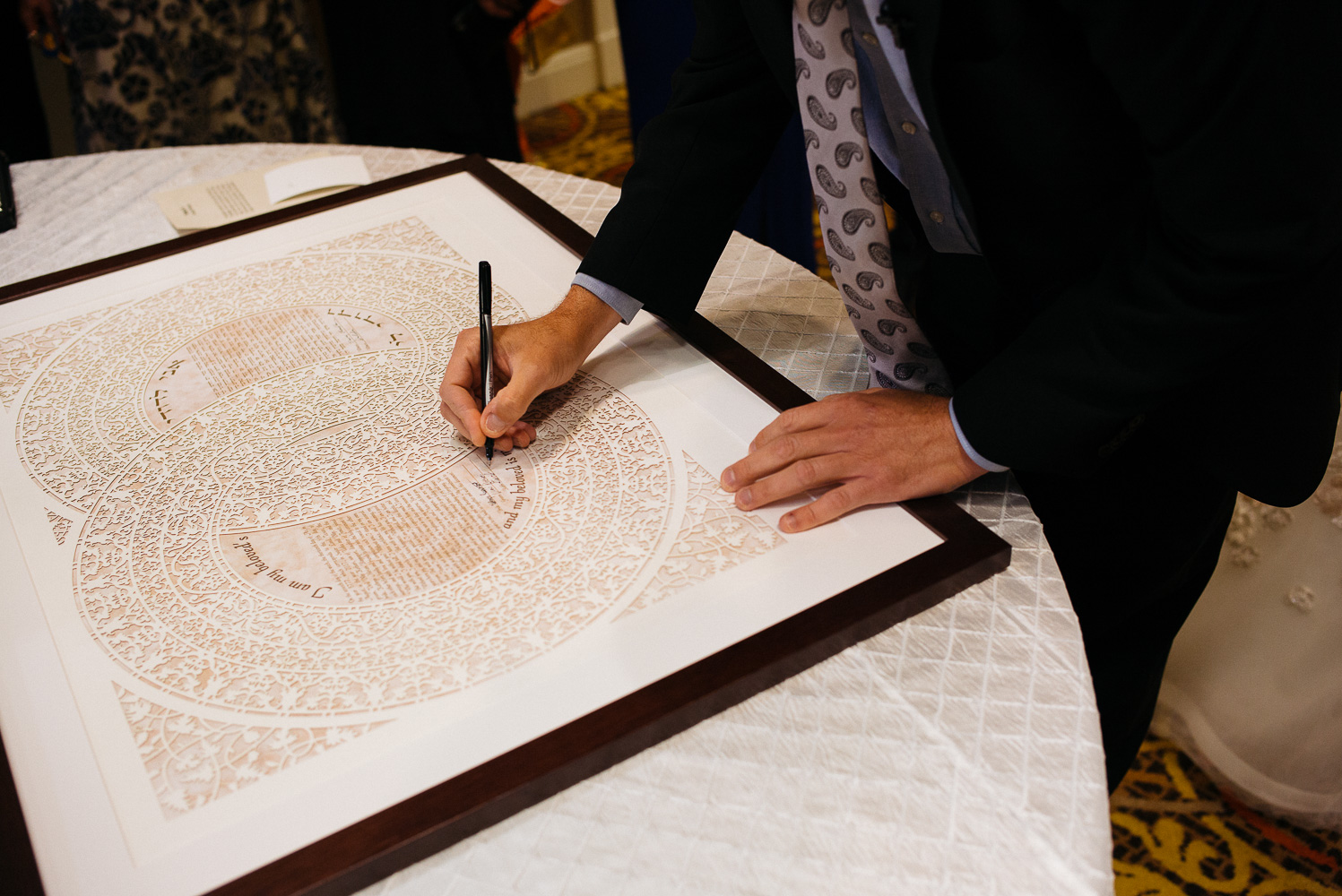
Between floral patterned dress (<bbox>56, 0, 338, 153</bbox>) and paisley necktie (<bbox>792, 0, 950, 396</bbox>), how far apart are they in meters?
2.10

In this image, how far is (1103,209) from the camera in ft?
2.96

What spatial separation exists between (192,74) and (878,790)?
102 inches

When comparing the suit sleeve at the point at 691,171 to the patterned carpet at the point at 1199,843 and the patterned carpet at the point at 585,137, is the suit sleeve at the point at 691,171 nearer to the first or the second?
the patterned carpet at the point at 1199,843

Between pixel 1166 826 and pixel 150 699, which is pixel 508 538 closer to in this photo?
pixel 150 699

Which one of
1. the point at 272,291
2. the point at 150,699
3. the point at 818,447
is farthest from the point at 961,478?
the point at 272,291

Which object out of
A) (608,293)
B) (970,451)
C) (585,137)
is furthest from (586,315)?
(585,137)

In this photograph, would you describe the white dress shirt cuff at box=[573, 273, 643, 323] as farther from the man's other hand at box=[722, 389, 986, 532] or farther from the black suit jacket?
the man's other hand at box=[722, 389, 986, 532]

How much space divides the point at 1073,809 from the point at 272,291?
1.13 metres

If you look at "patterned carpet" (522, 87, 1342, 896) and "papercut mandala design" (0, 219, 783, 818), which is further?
"patterned carpet" (522, 87, 1342, 896)

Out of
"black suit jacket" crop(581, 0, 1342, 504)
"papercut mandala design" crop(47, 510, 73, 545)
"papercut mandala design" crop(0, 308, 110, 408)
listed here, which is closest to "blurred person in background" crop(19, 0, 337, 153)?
"papercut mandala design" crop(0, 308, 110, 408)

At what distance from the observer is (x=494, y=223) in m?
1.40

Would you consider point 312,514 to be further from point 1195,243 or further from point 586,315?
point 1195,243

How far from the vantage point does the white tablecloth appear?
682 millimetres

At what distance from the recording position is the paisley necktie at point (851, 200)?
90cm
